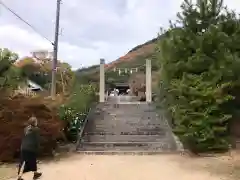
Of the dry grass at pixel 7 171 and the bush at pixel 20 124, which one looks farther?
the bush at pixel 20 124

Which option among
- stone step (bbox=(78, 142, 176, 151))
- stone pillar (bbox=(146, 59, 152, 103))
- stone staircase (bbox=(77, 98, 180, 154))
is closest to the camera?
stone step (bbox=(78, 142, 176, 151))

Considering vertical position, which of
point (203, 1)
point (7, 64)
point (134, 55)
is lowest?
point (7, 64)

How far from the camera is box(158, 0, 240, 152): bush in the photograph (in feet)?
38.9

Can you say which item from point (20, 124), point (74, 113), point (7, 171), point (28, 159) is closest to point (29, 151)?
point (28, 159)

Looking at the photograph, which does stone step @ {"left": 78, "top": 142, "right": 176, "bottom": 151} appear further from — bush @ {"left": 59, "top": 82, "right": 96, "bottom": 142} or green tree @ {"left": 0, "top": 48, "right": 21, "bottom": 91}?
green tree @ {"left": 0, "top": 48, "right": 21, "bottom": 91}

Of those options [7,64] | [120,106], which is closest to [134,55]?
[120,106]

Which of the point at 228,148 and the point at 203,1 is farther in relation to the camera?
the point at 203,1

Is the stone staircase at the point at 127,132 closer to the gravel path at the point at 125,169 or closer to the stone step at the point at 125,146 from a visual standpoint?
the stone step at the point at 125,146

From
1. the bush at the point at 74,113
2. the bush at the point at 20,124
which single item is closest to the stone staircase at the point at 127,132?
the bush at the point at 74,113

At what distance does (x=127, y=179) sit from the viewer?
27.6ft

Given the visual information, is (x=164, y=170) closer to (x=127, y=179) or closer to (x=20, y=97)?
(x=127, y=179)

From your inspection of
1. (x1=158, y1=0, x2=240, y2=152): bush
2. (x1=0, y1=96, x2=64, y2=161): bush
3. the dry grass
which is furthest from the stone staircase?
the dry grass

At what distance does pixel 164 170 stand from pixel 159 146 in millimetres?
3746

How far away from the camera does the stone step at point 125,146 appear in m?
13.0
